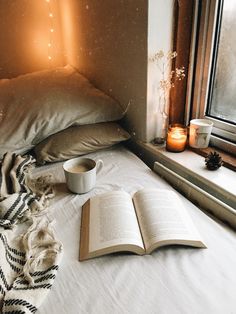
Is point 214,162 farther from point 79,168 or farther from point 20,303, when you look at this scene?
point 20,303

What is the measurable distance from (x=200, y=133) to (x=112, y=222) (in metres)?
0.53

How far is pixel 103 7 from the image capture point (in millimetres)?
1185

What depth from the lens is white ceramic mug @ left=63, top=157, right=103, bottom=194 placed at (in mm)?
802

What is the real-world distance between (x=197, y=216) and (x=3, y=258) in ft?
1.60

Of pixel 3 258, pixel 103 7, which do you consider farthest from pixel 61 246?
pixel 103 7

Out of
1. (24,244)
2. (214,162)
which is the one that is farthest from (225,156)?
(24,244)

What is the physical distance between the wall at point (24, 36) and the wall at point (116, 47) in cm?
19

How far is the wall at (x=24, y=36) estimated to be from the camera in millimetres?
1578

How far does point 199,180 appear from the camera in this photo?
851mm

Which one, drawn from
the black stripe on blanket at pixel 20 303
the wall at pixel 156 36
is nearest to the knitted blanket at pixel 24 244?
the black stripe on blanket at pixel 20 303

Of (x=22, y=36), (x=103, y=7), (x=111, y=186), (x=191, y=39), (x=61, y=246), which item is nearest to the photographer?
(x=61, y=246)

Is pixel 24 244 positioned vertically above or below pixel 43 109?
below

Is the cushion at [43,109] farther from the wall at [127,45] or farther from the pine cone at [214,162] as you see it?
the pine cone at [214,162]

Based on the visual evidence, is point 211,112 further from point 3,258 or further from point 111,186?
point 3,258
